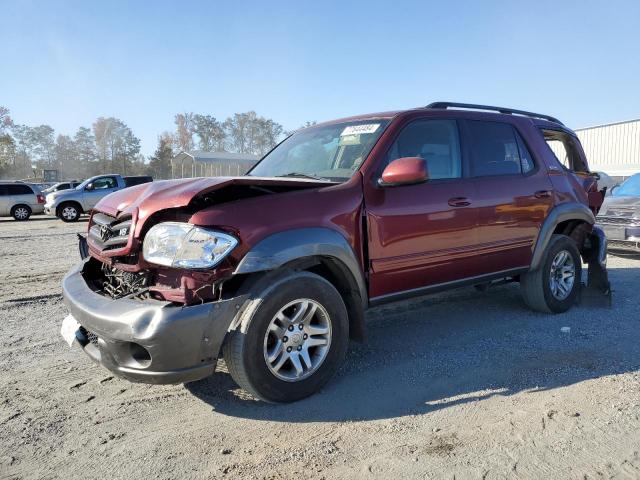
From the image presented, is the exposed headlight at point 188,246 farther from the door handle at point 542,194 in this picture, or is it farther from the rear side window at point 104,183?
the rear side window at point 104,183

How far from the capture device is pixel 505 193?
4348 millimetres

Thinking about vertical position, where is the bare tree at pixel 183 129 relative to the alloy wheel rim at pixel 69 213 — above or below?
above

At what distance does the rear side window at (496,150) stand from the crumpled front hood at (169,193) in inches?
66.5

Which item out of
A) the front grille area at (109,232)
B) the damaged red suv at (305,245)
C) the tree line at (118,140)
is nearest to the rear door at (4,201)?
the damaged red suv at (305,245)

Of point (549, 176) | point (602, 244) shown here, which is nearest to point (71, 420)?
point (549, 176)

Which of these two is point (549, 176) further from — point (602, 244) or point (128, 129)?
point (128, 129)

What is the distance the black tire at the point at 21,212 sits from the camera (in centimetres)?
2070

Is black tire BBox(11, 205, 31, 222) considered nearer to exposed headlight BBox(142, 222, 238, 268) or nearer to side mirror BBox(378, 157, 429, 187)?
exposed headlight BBox(142, 222, 238, 268)

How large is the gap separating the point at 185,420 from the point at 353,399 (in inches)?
41.4

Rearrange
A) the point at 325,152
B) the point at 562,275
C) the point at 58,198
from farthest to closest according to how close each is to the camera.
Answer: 1. the point at 58,198
2. the point at 562,275
3. the point at 325,152

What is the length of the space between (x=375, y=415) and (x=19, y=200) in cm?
2229

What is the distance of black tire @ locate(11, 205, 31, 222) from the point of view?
20703mm

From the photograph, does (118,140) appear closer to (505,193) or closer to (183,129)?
(183,129)

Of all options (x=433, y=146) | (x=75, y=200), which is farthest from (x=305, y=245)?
(x=75, y=200)
